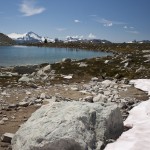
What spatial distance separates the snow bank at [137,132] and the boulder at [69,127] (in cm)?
42

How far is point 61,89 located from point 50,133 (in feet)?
44.5

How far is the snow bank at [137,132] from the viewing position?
10.9 metres

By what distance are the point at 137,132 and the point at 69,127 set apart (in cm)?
338

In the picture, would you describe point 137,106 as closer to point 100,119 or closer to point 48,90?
point 100,119

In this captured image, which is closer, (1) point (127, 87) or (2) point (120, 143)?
(2) point (120, 143)

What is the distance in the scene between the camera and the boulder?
9.91 meters

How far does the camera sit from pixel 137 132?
12516 mm

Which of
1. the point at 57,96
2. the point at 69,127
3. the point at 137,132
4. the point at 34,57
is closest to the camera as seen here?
the point at 69,127

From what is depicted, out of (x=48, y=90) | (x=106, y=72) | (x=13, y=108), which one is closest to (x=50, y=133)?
(x=13, y=108)

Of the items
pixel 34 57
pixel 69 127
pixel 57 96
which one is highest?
pixel 69 127

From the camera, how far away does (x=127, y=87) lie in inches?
971

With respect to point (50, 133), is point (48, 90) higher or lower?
lower

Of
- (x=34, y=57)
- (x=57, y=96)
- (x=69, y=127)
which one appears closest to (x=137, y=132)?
(x=69, y=127)

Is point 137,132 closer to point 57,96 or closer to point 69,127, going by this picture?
point 69,127
